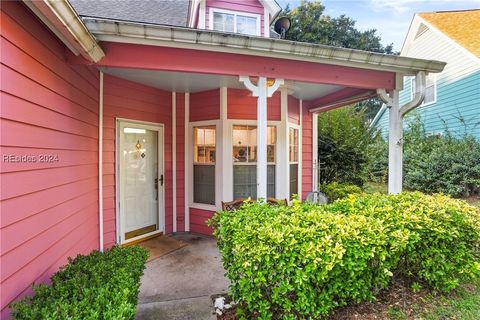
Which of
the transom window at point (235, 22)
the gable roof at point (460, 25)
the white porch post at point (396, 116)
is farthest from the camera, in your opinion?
the gable roof at point (460, 25)

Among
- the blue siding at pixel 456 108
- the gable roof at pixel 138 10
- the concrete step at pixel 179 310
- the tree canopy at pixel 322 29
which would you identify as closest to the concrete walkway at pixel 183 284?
the concrete step at pixel 179 310

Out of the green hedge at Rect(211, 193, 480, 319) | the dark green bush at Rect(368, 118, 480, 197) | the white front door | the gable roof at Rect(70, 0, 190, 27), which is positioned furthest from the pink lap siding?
the dark green bush at Rect(368, 118, 480, 197)

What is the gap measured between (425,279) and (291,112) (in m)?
3.86

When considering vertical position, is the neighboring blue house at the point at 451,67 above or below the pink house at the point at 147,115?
above

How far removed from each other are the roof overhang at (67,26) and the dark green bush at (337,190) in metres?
5.85

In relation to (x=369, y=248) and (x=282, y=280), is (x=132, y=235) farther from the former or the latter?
(x=369, y=248)

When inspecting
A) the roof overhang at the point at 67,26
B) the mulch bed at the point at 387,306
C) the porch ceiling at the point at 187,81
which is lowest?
the mulch bed at the point at 387,306

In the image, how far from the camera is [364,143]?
26.1 ft

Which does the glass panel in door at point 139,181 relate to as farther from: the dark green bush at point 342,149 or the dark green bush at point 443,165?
the dark green bush at point 443,165

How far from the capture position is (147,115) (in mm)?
4656

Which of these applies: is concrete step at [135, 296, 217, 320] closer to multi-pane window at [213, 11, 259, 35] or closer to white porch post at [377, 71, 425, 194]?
white porch post at [377, 71, 425, 194]

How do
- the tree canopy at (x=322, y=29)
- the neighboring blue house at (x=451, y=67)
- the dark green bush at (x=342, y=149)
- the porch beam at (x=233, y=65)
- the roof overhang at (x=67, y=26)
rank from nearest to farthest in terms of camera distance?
the roof overhang at (x=67, y=26) < the porch beam at (x=233, y=65) < the dark green bush at (x=342, y=149) < the neighboring blue house at (x=451, y=67) < the tree canopy at (x=322, y=29)

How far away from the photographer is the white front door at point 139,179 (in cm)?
429

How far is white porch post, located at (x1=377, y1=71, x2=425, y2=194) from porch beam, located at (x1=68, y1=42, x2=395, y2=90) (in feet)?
0.55
